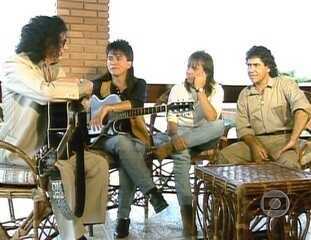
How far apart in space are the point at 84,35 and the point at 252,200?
2.77 metres

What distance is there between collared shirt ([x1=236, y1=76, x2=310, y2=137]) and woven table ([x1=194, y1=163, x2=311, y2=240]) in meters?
0.67

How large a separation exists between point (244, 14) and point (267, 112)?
11.9 feet

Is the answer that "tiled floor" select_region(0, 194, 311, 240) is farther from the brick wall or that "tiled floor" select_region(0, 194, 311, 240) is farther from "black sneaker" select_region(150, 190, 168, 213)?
the brick wall

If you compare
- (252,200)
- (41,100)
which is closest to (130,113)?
(41,100)

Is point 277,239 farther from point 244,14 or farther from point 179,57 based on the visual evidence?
point 244,14

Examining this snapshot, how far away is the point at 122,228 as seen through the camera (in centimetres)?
279

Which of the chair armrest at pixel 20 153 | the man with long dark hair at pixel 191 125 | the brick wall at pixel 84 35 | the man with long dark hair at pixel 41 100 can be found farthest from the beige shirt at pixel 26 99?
the brick wall at pixel 84 35

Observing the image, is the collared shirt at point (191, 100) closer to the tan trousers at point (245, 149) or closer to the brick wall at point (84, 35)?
the tan trousers at point (245, 149)

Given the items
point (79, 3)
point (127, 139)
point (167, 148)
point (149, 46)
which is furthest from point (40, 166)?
point (149, 46)

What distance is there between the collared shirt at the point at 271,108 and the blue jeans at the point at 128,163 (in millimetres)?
739

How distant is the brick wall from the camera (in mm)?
4170

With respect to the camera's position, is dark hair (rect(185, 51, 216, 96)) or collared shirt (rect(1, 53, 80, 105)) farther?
dark hair (rect(185, 51, 216, 96))

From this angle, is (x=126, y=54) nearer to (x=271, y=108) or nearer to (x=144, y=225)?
(x=271, y=108)

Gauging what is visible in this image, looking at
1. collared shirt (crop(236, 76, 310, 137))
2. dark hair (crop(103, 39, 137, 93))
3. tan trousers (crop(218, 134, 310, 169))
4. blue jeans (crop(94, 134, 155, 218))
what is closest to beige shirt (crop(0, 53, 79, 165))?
blue jeans (crop(94, 134, 155, 218))
